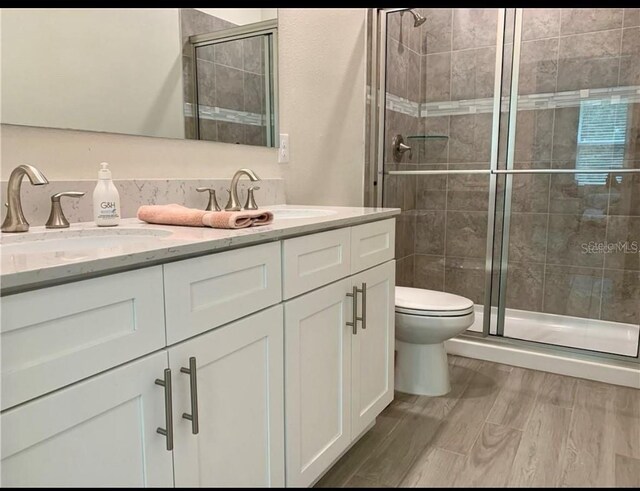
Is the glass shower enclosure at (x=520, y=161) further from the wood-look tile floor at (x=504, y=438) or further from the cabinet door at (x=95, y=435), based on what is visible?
the cabinet door at (x=95, y=435)

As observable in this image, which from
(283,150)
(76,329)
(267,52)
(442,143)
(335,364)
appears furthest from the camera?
(442,143)

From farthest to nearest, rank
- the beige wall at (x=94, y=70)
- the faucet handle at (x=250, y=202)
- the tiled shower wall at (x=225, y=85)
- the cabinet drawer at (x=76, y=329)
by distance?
the faucet handle at (x=250, y=202)
the tiled shower wall at (x=225, y=85)
the beige wall at (x=94, y=70)
the cabinet drawer at (x=76, y=329)

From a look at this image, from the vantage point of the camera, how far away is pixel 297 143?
224cm

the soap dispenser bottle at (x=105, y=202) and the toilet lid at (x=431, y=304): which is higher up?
the soap dispenser bottle at (x=105, y=202)

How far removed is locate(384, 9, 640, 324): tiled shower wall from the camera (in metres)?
2.71

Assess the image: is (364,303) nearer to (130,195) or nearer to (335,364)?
(335,364)

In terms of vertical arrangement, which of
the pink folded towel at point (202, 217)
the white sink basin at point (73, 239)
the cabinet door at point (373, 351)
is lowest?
the cabinet door at point (373, 351)

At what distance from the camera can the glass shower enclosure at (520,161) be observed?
2666mm

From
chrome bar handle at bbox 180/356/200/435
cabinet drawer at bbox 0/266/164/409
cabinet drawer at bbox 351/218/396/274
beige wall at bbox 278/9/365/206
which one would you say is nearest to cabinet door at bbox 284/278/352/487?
cabinet drawer at bbox 351/218/396/274

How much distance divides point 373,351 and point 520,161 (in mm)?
1723

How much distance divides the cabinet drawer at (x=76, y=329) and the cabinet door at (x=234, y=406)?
0.37 feet

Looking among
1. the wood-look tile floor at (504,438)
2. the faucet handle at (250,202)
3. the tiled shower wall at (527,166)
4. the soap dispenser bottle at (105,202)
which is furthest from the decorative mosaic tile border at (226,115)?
the wood-look tile floor at (504,438)

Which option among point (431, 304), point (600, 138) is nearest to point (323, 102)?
point (431, 304)

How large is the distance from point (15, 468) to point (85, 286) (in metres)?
0.27
